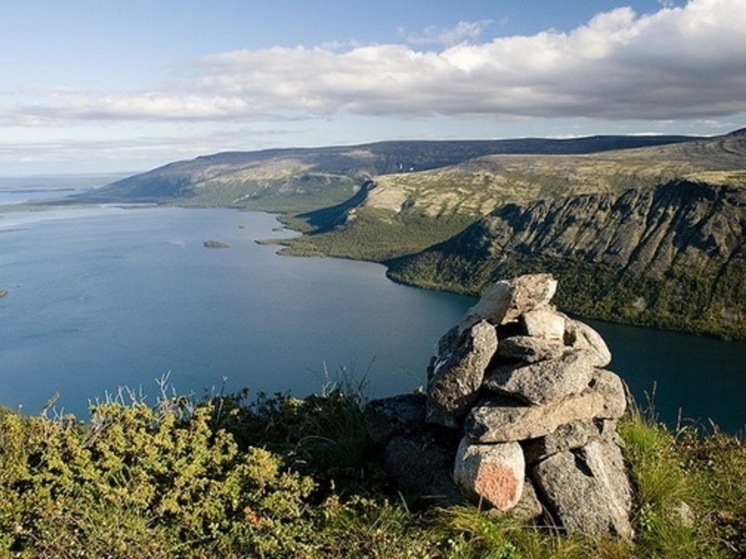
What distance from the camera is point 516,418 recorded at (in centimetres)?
987

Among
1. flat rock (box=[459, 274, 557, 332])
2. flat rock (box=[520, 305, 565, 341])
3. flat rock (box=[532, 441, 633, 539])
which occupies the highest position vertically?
flat rock (box=[459, 274, 557, 332])

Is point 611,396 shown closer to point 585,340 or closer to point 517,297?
point 585,340

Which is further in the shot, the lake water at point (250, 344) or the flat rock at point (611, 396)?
the lake water at point (250, 344)

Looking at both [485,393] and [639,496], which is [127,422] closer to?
[485,393]

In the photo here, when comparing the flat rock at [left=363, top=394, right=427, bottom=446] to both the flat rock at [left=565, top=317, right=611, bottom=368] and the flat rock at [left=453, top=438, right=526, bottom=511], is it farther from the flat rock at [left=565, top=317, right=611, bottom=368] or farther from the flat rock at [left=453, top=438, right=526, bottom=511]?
the flat rock at [left=565, top=317, right=611, bottom=368]

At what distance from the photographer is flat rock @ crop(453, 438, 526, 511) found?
31.0ft

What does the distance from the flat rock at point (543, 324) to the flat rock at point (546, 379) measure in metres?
0.90

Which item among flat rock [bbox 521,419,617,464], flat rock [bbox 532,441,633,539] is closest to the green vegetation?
flat rock [bbox 532,441,633,539]

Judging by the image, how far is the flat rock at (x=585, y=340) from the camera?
11711 mm

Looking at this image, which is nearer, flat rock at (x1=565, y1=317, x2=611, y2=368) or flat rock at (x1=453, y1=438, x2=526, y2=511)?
flat rock at (x1=453, y1=438, x2=526, y2=511)

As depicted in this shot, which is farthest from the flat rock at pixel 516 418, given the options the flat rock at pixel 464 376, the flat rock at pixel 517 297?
the flat rock at pixel 517 297

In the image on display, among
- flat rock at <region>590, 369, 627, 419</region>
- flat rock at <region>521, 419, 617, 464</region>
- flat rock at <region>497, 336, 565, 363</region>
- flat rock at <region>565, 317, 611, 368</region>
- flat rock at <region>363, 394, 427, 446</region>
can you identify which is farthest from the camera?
flat rock at <region>565, 317, 611, 368</region>

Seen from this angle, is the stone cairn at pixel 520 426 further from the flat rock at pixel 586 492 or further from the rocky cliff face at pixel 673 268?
the rocky cliff face at pixel 673 268

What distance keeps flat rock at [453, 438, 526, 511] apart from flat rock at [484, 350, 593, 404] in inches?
37.0
